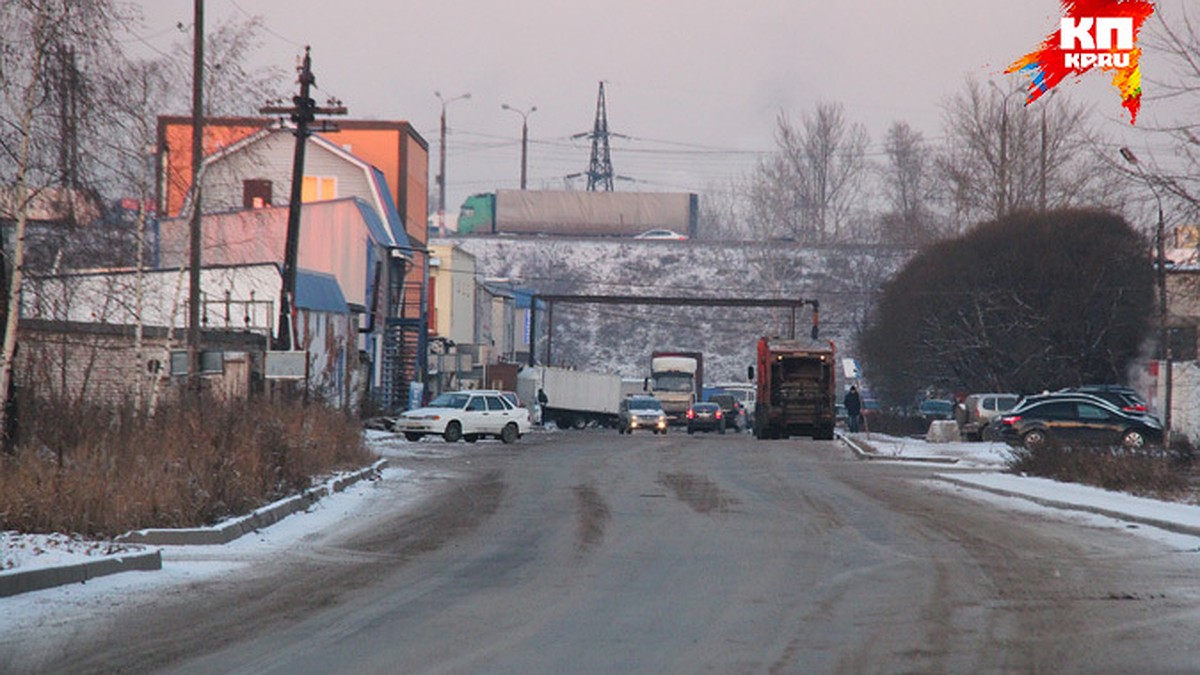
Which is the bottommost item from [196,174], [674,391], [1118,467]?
[1118,467]

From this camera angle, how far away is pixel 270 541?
1680 cm

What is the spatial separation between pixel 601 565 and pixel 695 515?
20.9 feet

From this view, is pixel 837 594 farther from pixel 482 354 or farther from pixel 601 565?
pixel 482 354

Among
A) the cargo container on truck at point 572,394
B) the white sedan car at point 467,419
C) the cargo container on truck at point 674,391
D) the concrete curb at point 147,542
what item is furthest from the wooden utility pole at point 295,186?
the cargo container on truck at point 674,391

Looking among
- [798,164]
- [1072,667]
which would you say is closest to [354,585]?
[1072,667]

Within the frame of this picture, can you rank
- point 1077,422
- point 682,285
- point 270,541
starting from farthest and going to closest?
1. point 682,285
2. point 1077,422
3. point 270,541

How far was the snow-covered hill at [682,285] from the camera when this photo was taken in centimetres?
12238

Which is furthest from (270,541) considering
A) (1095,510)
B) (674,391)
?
(674,391)

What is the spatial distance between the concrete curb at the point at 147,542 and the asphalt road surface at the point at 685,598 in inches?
36.1

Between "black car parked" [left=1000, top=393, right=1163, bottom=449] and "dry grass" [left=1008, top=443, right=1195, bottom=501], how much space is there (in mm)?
11691

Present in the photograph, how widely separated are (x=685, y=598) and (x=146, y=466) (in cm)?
762

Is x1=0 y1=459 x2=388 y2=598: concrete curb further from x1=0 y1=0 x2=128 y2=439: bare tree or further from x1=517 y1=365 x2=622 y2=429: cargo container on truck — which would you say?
x1=517 y1=365 x2=622 y2=429: cargo container on truck

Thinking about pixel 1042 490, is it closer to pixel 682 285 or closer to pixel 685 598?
pixel 685 598

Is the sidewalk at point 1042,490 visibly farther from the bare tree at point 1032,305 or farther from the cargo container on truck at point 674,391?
the cargo container on truck at point 674,391
